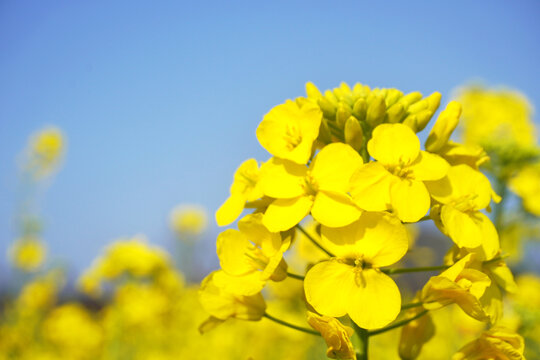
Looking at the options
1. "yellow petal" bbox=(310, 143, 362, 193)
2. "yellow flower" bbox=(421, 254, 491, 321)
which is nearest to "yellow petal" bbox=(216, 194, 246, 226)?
"yellow petal" bbox=(310, 143, 362, 193)

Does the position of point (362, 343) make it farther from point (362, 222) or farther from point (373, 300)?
point (362, 222)

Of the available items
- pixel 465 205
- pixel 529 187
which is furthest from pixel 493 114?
pixel 465 205

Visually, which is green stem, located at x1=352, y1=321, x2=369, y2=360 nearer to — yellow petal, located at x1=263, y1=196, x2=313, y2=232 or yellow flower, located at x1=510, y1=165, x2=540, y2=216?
yellow petal, located at x1=263, y1=196, x2=313, y2=232

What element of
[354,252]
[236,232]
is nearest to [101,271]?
[236,232]

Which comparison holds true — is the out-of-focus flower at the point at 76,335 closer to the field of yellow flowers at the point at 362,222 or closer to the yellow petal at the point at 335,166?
the field of yellow flowers at the point at 362,222

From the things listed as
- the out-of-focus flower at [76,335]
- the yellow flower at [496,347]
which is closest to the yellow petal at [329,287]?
the yellow flower at [496,347]

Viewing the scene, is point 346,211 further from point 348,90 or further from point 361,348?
point 348,90
